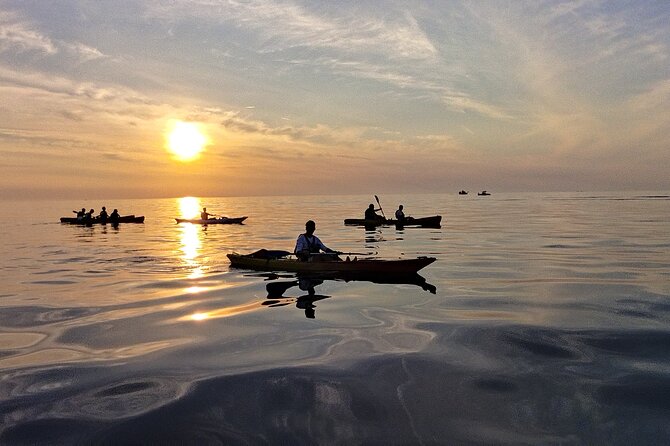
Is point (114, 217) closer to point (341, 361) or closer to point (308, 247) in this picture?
point (308, 247)

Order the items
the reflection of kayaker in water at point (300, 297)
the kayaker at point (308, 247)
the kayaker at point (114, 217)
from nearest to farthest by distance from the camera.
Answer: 1. the reflection of kayaker in water at point (300, 297)
2. the kayaker at point (308, 247)
3. the kayaker at point (114, 217)

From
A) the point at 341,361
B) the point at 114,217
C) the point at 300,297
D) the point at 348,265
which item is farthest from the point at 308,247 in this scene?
the point at 114,217

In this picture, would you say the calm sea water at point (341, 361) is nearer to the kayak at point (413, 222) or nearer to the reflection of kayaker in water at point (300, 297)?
the reflection of kayaker in water at point (300, 297)

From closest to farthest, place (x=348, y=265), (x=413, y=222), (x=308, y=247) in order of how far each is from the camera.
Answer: (x=348, y=265) → (x=308, y=247) → (x=413, y=222)

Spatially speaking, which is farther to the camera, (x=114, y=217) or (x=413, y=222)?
(x=114, y=217)

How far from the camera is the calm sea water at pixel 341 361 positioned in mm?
6367

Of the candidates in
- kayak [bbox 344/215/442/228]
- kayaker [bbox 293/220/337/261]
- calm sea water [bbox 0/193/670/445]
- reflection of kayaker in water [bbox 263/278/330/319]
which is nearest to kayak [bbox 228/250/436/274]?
kayaker [bbox 293/220/337/261]

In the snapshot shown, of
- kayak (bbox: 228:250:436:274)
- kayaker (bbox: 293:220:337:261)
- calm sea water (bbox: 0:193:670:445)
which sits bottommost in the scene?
calm sea water (bbox: 0:193:670:445)

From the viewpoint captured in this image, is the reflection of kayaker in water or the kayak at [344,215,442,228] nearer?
the reflection of kayaker in water

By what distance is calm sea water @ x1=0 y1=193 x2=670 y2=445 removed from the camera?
637cm

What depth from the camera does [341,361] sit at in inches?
352

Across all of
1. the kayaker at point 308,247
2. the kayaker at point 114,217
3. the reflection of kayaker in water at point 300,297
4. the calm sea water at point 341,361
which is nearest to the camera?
the calm sea water at point 341,361

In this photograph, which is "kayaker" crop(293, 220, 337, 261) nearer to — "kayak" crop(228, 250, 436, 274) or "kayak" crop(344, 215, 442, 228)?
"kayak" crop(228, 250, 436, 274)

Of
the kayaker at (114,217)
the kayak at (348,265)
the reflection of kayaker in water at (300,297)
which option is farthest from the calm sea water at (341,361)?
the kayaker at (114,217)
